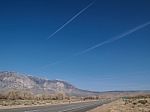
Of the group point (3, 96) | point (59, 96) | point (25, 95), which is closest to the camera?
point (3, 96)

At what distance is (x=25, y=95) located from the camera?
168m

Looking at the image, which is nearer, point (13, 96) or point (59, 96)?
point (13, 96)

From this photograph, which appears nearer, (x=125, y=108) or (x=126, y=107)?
(x=125, y=108)

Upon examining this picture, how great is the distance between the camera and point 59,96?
190 metres

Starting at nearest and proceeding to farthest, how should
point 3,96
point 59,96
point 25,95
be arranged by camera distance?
1. point 3,96
2. point 25,95
3. point 59,96

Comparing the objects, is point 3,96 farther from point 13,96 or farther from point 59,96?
point 59,96

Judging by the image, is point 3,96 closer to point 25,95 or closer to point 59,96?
point 25,95

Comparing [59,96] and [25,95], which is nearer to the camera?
[25,95]

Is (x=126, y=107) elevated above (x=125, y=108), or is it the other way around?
(x=126, y=107)

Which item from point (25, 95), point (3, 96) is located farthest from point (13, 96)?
point (25, 95)

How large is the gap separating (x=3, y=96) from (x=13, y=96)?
5.24 meters

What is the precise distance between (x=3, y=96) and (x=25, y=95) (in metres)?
18.9

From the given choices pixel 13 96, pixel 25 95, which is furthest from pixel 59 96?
pixel 13 96

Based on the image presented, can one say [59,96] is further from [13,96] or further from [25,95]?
[13,96]
